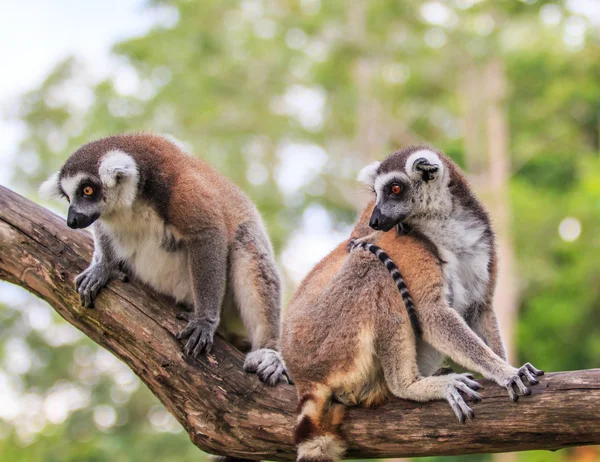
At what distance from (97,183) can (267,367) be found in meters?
1.99

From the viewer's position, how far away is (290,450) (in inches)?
185

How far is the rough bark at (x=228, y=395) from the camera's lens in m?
4.07

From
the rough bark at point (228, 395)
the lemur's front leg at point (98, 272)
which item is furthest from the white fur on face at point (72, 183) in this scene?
the lemur's front leg at point (98, 272)

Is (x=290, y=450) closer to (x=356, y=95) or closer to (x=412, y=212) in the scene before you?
(x=412, y=212)

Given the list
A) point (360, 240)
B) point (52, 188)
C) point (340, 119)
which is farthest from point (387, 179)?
point (340, 119)

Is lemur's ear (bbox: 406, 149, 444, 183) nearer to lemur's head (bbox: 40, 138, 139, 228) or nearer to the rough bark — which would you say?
the rough bark

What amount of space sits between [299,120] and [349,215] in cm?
489

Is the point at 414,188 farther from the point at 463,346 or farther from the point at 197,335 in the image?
the point at 197,335

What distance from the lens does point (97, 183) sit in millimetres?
5520

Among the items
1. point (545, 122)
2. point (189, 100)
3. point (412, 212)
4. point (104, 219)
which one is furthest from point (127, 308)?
point (545, 122)

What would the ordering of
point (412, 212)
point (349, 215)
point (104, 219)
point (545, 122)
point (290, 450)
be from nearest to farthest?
point (290, 450), point (412, 212), point (104, 219), point (545, 122), point (349, 215)

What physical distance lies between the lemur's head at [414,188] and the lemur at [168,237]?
1.43 meters

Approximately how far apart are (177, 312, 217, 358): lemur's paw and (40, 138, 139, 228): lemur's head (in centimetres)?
108

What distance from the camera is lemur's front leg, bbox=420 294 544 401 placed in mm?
4234
